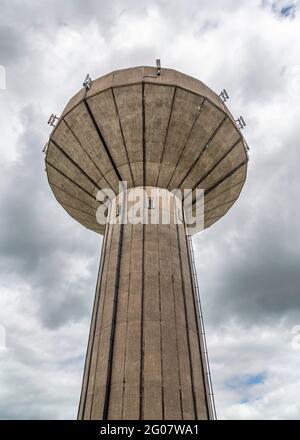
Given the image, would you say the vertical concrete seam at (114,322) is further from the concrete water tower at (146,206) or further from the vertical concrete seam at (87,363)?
the vertical concrete seam at (87,363)

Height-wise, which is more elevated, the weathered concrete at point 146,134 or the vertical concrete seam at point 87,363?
the weathered concrete at point 146,134

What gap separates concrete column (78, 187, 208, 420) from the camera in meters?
8.91

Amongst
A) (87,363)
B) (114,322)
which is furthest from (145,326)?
(87,363)

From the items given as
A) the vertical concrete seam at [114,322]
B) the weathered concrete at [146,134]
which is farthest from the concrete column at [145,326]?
the weathered concrete at [146,134]

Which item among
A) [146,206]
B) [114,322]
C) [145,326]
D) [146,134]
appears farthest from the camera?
[146,134]

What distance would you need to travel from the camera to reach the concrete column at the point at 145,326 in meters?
8.91

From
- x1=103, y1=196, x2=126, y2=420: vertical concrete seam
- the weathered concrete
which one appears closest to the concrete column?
x1=103, y1=196, x2=126, y2=420: vertical concrete seam

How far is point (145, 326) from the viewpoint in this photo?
9.88m

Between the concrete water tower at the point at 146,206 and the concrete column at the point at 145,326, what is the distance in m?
0.03

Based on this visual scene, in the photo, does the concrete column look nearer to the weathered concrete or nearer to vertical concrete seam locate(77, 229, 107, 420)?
vertical concrete seam locate(77, 229, 107, 420)

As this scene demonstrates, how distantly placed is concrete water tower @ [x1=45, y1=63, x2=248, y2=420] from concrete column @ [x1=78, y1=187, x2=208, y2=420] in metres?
0.03

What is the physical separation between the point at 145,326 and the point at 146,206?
4222 mm

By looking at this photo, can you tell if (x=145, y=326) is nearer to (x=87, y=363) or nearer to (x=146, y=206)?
(x=87, y=363)
